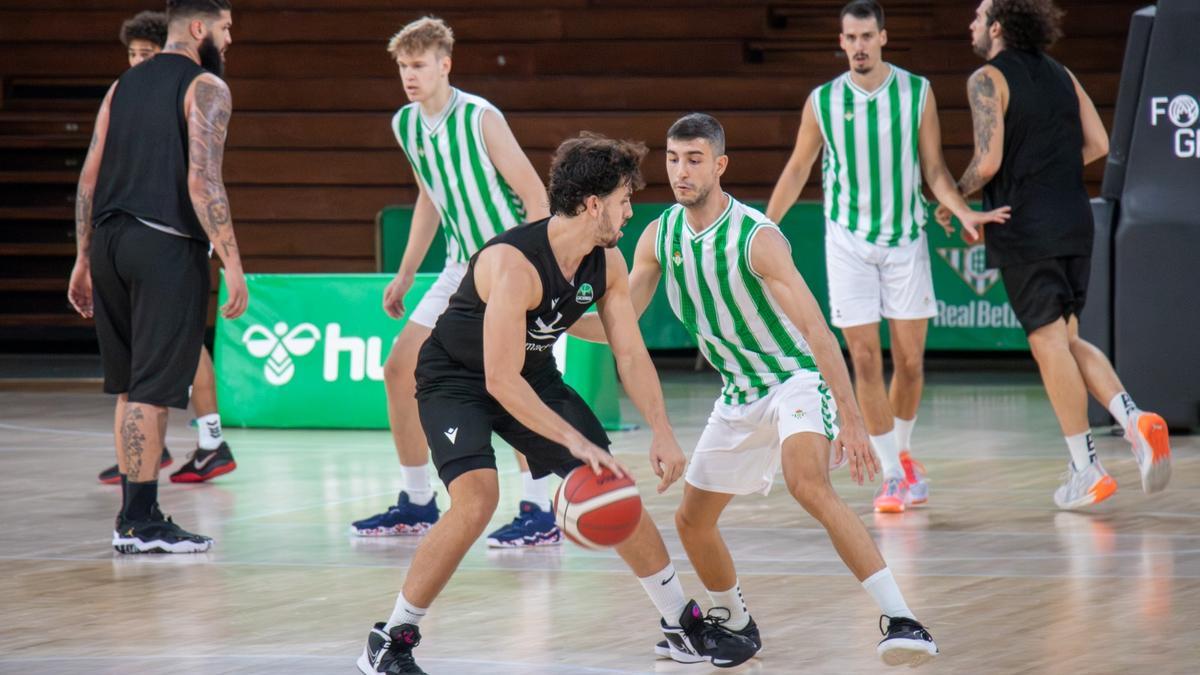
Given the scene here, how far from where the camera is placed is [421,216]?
279 inches

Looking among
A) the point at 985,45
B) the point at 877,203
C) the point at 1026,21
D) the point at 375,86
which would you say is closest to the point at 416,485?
the point at 877,203

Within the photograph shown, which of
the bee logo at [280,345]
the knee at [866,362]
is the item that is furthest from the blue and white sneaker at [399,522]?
the bee logo at [280,345]

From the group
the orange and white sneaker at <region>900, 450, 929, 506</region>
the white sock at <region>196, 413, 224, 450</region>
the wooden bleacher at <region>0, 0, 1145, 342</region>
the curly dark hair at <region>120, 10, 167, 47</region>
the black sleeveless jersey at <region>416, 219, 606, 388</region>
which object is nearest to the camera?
the black sleeveless jersey at <region>416, 219, 606, 388</region>

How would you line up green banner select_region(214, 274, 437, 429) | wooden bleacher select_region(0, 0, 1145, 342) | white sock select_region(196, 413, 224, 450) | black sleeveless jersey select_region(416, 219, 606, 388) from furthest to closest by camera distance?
1. wooden bleacher select_region(0, 0, 1145, 342)
2. green banner select_region(214, 274, 437, 429)
3. white sock select_region(196, 413, 224, 450)
4. black sleeveless jersey select_region(416, 219, 606, 388)

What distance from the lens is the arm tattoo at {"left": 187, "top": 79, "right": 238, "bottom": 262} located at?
625 centimetres

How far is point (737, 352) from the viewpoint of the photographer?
16.2 feet

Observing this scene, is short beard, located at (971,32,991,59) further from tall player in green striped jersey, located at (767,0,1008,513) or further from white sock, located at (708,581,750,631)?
white sock, located at (708,581,750,631)

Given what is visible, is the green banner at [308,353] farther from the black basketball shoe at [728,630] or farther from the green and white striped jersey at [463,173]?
the black basketball shoe at [728,630]

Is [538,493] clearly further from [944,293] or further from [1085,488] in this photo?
[944,293]

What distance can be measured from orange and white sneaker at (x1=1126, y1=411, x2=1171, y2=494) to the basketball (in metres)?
3.14

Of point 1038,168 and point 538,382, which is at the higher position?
point 1038,168

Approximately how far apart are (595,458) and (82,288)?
2.96m

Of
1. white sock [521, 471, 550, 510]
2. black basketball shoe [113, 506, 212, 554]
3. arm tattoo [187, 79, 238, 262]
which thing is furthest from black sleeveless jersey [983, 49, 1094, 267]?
black basketball shoe [113, 506, 212, 554]

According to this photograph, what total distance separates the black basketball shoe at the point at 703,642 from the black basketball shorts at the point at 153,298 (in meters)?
2.38
